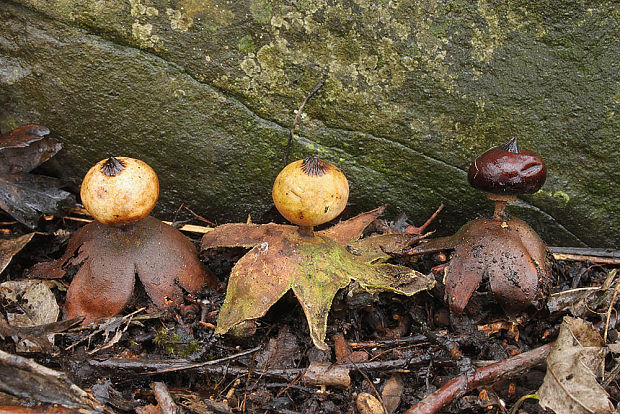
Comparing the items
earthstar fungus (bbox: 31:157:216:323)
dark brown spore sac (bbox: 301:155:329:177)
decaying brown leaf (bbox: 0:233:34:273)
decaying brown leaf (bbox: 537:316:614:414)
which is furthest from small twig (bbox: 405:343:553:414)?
decaying brown leaf (bbox: 0:233:34:273)

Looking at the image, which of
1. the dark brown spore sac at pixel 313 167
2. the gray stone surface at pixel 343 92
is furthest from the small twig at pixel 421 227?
the dark brown spore sac at pixel 313 167

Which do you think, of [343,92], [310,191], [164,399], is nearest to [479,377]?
[310,191]

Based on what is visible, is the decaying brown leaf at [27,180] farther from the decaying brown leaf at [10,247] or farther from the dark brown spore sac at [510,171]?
the dark brown spore sac at [510,171]

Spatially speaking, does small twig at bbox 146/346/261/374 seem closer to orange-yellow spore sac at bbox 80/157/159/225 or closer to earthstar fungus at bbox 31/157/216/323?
earthstar fungus at bbox 31/157/216/323

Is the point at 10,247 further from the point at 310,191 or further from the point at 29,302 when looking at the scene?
the point at 310,191

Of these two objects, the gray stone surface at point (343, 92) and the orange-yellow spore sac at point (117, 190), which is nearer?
the orange-yellow spore sac at point (117, 190)

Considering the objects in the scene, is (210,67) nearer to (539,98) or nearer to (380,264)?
(380,264)

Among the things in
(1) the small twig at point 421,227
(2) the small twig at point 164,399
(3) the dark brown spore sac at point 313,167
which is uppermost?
(3) the dark brown spore sac at point 313,167

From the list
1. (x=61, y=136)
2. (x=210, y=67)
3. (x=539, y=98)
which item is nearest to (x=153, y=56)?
(x=210, y=67)
